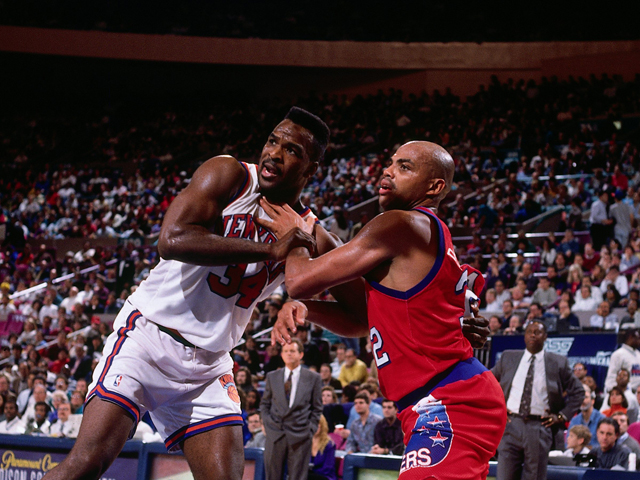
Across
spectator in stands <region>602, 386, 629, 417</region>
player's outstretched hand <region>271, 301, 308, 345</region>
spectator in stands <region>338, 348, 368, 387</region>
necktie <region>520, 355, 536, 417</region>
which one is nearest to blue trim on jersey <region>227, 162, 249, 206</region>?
player's outstretched hand <region>271, 301, 308, 345</region>

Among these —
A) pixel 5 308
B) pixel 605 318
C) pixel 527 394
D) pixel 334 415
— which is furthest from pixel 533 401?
pixel 5 308

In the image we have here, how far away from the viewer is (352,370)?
1070cm

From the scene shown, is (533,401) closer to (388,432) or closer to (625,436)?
(625,436)

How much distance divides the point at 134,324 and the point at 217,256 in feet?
2.06

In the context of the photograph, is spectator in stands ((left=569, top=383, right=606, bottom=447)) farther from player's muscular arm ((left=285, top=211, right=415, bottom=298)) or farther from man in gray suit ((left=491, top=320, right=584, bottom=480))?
player's muscular arm ((left=285, top=211, right=415, bottom=298))

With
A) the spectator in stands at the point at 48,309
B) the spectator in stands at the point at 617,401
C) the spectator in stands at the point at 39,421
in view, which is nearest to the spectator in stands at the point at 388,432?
the spectator in stands at the point at 617,401

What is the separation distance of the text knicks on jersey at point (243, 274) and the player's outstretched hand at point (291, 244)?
29 centimetres

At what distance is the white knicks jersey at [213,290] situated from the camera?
144 inches

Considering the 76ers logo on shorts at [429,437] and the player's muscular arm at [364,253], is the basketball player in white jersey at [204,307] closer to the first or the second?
the player's muscular arm at [364,253]

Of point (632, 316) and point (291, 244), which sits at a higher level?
point (632, 316)

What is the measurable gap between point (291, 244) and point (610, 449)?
5073 mm

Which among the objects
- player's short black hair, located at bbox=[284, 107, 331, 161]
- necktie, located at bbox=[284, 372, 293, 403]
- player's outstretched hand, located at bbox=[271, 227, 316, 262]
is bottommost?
player's outstretched hand, located at bbox=[271, 227, 316, 262]

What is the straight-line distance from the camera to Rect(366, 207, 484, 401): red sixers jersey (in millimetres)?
3039

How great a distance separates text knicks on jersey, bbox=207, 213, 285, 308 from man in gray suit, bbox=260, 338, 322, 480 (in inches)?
193
